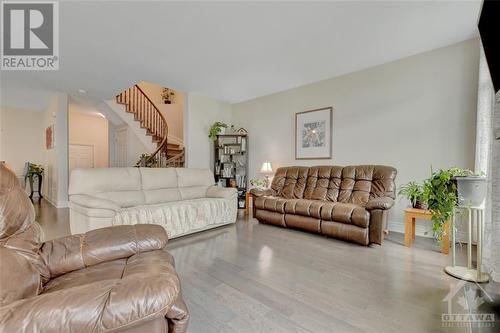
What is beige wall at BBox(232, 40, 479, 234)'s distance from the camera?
2.94m

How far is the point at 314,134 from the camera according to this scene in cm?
436

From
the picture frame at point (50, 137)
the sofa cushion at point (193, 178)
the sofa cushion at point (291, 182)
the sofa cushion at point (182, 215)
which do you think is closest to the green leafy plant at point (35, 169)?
the picture frame at point (50, 137)

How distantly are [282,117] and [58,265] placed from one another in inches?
170

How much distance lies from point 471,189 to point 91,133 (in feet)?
30.4

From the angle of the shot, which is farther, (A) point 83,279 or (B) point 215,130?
(B) point 215,130

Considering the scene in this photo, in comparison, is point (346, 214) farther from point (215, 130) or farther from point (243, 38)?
point (215, 130)

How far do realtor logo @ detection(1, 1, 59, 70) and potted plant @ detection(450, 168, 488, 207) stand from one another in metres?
4.17

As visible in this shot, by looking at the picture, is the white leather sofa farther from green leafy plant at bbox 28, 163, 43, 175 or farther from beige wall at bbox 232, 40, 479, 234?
green leafy plant at bbox 28, 163, 43, 175

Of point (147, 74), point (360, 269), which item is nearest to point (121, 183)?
point (147, 74)

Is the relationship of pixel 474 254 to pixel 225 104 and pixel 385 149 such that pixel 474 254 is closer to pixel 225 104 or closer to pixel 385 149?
pixel 385 149

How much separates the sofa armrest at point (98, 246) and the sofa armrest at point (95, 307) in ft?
1.91

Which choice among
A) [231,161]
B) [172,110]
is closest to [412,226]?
[231,161]

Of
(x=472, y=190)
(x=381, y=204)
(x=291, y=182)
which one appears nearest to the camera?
(x=472, y=190)

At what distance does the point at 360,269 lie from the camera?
2.18 meters
